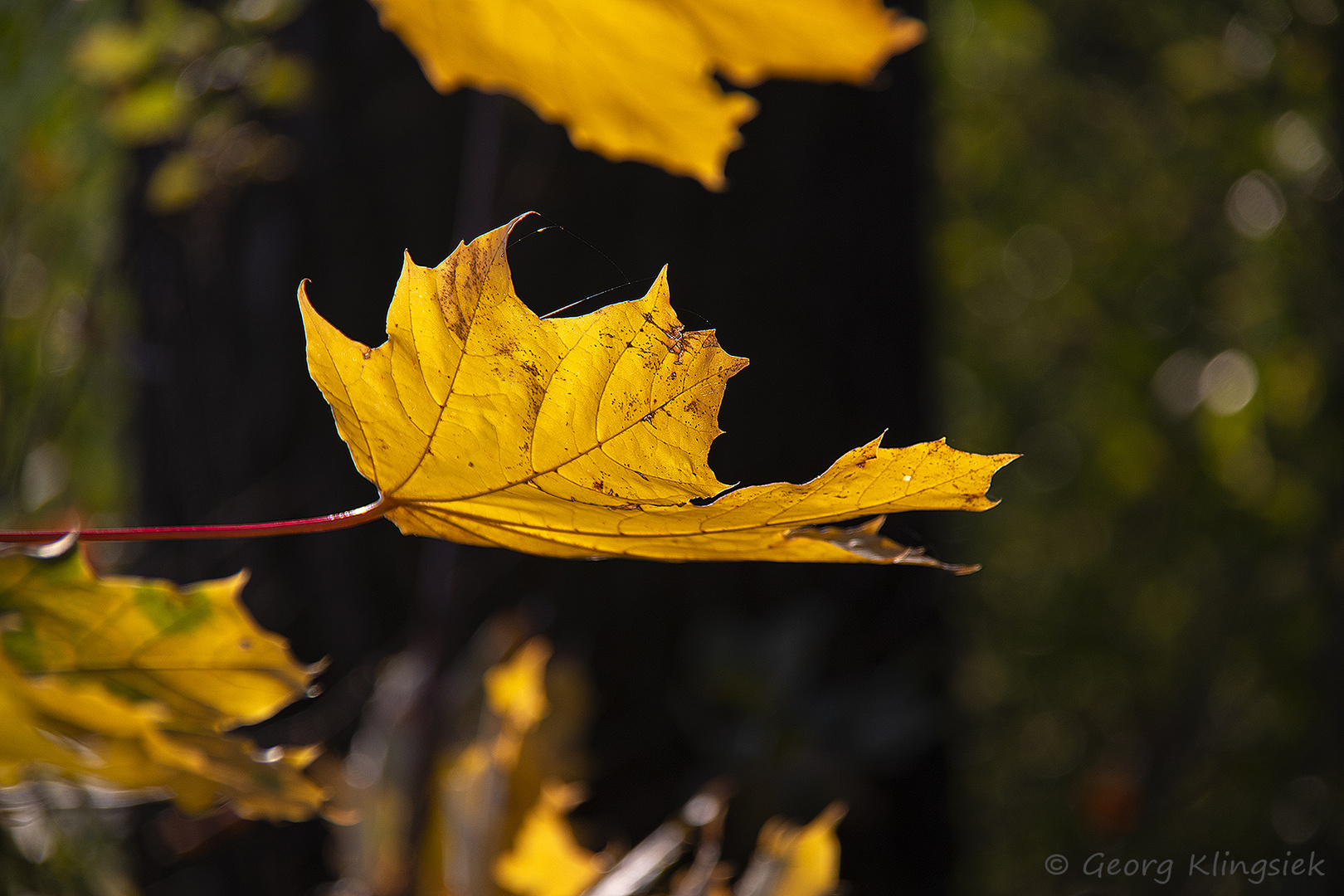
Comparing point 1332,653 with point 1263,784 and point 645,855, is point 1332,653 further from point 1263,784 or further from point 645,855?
point 645,855

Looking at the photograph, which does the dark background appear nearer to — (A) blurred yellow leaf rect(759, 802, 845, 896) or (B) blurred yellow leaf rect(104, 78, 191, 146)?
(B) blurred yellow leaf rect(104, 78, 191, 146)

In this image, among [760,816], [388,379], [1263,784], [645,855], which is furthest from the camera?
[1263,784]

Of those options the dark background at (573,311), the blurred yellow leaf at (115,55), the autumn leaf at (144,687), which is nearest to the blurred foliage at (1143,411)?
the dark background at (573,311)

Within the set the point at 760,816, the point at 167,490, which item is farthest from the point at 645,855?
the point at 167,490

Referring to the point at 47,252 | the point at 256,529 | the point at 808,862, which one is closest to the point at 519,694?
the point at 808,862

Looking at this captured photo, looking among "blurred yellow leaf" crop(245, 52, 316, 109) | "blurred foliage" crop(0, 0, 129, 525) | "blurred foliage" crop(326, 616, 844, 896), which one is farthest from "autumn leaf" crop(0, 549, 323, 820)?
"blurred foliage" crop(0, 0, 129, 525)

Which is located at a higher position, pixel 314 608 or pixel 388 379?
pixel 388 379

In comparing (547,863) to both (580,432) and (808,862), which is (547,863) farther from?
(580,432)

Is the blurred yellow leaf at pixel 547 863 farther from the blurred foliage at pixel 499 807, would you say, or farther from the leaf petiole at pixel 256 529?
the leaf petiole at pixel 256 529
